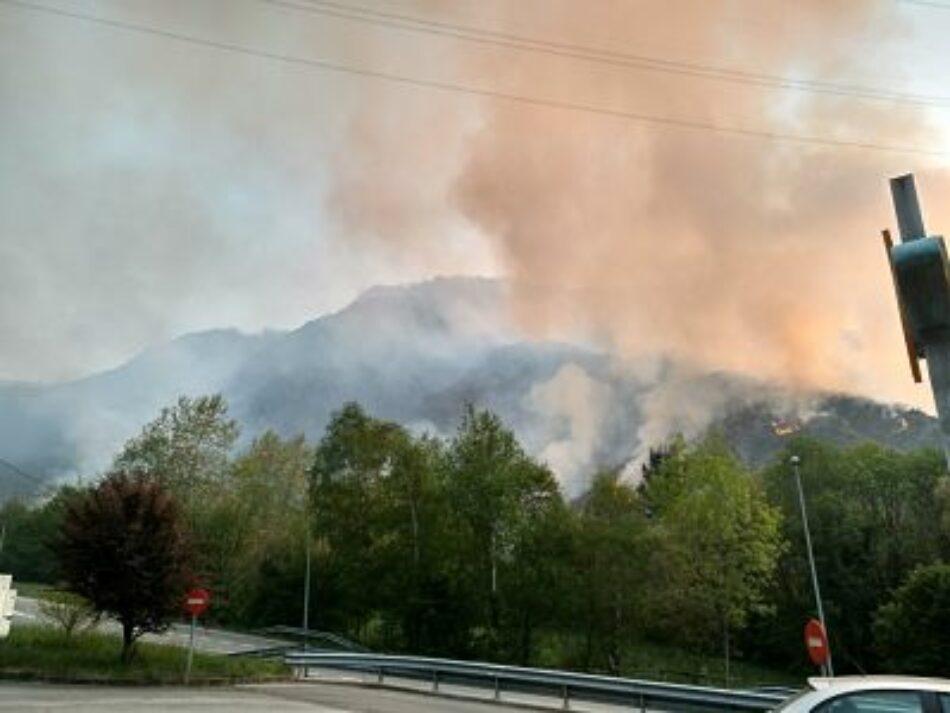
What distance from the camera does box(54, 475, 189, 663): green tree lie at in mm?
25406

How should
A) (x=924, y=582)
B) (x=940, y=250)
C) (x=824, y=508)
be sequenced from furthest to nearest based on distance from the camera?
(x=824, y=508) < (x=924, y=582) < (x=940, y=250)

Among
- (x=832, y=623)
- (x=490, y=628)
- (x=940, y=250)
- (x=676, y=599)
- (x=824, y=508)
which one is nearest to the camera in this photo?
(x=940, y=250)

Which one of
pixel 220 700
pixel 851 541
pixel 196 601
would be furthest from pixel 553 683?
pixel 851 541

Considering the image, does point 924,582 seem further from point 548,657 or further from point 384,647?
point 384,647

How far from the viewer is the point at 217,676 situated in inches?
1012

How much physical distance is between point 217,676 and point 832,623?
44180mm

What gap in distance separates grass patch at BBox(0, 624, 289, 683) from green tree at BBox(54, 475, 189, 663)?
93 cm

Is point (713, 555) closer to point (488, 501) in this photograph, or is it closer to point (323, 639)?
point (488, 501)

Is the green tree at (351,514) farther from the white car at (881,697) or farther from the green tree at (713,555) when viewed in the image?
the white car at (881,697)

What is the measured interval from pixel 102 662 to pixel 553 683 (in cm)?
1291

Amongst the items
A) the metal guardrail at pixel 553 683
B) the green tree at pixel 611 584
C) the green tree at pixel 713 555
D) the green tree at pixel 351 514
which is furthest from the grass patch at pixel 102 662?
the green tree at pixel 713 555

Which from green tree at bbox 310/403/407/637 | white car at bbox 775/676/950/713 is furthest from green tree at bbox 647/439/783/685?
white car at bbox 775/676/950/713

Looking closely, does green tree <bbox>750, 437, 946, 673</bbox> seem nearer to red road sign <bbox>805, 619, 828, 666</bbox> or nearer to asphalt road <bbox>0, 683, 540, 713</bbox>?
red road sign <bbox>805, 619, 828, 666</bbox>

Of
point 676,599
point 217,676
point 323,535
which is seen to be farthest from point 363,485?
point 217,676
